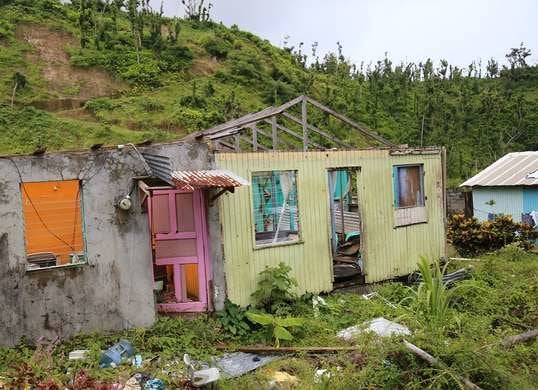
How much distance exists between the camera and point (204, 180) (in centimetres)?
754

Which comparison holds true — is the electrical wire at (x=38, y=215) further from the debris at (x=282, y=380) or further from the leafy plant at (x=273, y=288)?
the debris at (x=282, y=380)

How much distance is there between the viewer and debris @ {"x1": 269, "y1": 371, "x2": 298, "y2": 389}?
246 inches

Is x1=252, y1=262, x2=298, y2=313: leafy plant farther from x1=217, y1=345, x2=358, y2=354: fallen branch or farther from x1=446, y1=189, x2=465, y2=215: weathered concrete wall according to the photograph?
x1=446, y1=189, x2=465, y2=215: weathered concrete wall

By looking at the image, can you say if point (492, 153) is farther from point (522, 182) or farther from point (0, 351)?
point (0, 351)

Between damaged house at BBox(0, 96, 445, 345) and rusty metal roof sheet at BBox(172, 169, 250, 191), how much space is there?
18 mm

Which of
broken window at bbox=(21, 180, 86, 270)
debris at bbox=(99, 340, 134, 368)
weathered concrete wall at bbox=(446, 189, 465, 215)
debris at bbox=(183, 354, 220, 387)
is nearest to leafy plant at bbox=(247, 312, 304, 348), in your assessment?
debris at bbox=(183, 354, 220, 387)

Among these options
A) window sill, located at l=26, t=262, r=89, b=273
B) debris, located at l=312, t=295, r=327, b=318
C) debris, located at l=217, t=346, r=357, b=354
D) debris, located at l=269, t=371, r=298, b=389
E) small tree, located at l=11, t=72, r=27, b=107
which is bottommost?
debris, located at l=269, t=371, r=298, b=389

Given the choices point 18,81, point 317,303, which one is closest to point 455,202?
point 317,303

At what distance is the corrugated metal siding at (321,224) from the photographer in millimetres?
8633

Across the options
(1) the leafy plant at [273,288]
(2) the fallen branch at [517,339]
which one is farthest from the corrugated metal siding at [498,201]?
(1) the leafy plant at [273,288]

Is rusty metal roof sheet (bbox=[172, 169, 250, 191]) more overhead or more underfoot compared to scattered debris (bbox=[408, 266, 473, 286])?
more overhead

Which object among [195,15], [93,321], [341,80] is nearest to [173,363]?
[93,321]

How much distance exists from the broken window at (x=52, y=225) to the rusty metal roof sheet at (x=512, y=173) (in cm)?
1422

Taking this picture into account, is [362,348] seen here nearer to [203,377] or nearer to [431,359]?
[431,359]
